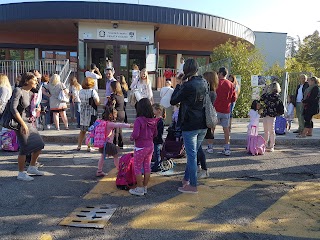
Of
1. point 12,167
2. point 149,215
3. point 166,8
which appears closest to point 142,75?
point 12,167

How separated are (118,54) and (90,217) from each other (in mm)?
13922

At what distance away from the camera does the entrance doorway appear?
1634 centimetres

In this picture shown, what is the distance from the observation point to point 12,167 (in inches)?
224

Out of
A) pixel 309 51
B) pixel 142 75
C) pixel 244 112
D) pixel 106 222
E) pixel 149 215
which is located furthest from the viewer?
pixel 309 51

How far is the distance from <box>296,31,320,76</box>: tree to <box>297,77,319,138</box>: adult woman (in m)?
25.3

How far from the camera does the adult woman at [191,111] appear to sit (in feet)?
14.1

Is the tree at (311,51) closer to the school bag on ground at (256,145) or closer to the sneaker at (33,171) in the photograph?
the school bag on ground at (256,145)

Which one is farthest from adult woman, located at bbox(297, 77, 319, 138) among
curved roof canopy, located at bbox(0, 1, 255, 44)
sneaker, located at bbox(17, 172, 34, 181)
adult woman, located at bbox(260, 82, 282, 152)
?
curved roof canopy, located at bbox(0, 1, 255, 44)

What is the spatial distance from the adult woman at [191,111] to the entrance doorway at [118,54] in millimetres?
12321

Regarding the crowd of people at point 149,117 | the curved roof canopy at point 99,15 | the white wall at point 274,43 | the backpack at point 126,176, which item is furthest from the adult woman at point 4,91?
the white wall at point 274,43

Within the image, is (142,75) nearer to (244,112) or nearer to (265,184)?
(265,184)

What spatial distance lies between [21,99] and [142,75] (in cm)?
352

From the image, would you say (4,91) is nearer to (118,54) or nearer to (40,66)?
(40,66)

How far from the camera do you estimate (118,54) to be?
1662cm
